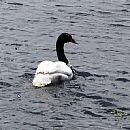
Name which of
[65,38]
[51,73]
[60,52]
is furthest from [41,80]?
[65,38]

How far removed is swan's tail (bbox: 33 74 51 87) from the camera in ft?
57.0

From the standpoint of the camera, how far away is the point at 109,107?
15562 millimetres

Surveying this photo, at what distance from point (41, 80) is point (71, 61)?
274 centimetres

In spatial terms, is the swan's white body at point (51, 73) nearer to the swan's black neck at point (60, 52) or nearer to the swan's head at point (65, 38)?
the swan's black neck at point (60, 52)

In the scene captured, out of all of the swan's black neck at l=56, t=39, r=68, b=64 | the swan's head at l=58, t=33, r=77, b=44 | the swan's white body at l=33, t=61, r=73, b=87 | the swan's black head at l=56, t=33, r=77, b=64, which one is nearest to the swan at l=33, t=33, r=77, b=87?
the swan's white body at l=33, t=61, r=73, b=87

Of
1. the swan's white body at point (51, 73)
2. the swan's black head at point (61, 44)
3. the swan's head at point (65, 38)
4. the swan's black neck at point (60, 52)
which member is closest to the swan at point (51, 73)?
the swan's white body at point (51, 73)

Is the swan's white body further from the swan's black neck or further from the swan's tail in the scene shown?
the swan's black neck

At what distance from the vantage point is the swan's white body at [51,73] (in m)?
17.5

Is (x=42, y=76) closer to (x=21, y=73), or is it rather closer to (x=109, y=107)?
(x=21, y=73)

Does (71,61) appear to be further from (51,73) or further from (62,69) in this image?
(51,73)

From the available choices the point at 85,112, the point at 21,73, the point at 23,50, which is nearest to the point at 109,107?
the point at 85,112

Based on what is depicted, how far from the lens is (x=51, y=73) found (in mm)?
17719

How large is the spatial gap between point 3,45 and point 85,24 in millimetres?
3689

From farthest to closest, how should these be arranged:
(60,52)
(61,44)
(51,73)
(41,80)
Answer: (61,44), (60,52), (51,73), (41,80)
